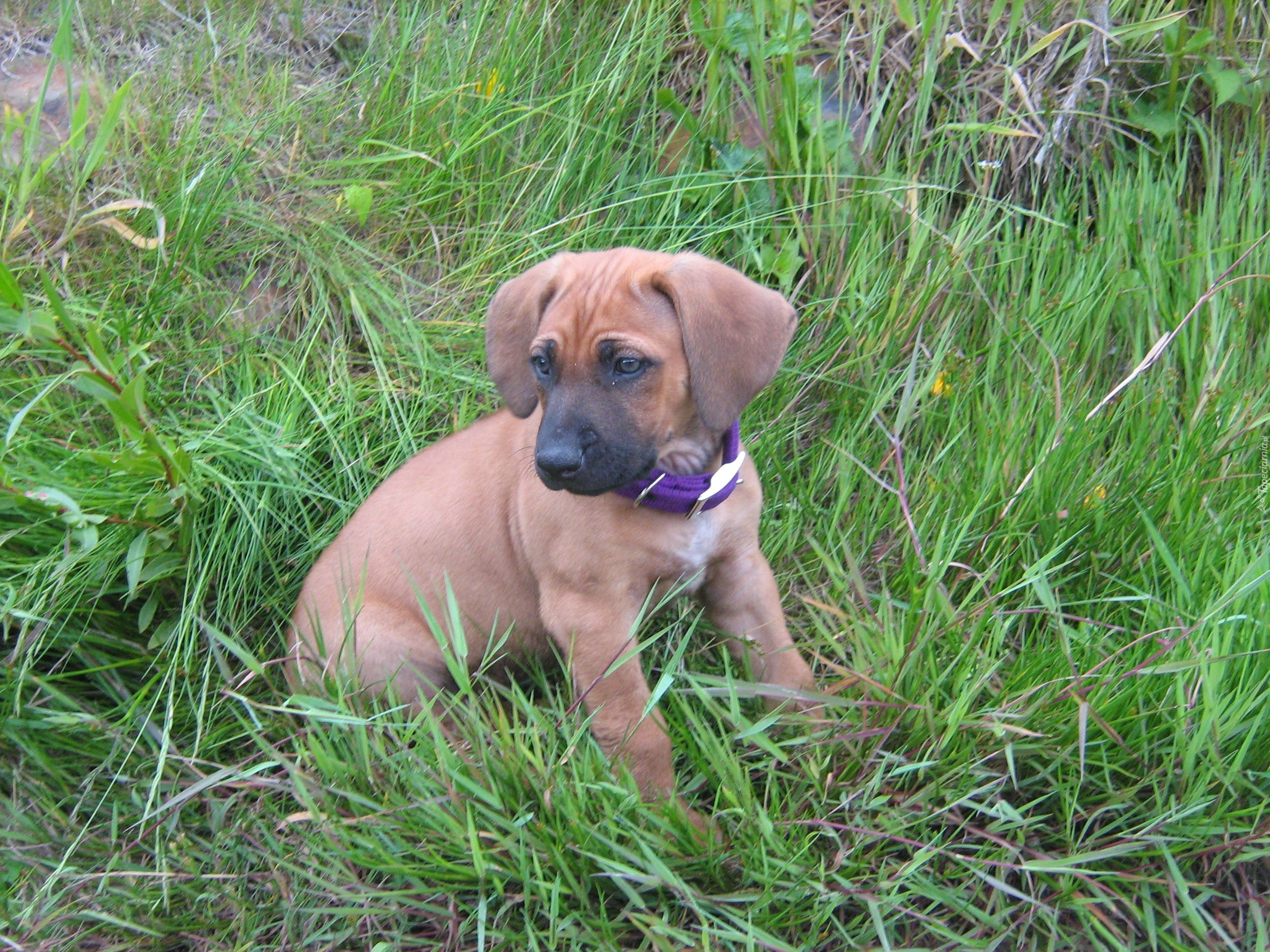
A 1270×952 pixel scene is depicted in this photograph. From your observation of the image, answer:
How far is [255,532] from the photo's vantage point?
11.8 feet

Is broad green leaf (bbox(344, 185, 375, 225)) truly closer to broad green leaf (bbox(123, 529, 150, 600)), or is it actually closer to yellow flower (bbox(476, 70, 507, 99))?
yellow flower (bbox(476, 70, 507, 99))

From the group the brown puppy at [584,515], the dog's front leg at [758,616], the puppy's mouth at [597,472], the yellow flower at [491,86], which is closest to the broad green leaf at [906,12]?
the yellow flower at [491,86]

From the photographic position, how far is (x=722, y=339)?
9.13 feet

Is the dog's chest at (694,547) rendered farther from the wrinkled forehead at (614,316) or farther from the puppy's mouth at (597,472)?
the wrinkled forehead at (614,316)

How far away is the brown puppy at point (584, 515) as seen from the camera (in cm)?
278

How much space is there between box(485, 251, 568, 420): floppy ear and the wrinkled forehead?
0.11m

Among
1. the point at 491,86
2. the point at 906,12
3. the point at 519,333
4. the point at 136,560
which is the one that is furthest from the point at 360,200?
the point at 906,12

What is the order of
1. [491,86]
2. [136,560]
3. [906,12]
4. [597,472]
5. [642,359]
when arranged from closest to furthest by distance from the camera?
[597,472], [642,359], [136,560], [906,12], [491,86]

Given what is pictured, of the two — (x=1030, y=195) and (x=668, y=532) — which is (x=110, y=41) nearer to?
(x=668, y=532)

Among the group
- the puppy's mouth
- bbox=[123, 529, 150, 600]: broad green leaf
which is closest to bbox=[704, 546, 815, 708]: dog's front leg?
the puppy's mouth

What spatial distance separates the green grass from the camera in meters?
2.68

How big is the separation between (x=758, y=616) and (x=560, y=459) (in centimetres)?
103

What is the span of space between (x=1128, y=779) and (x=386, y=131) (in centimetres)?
385

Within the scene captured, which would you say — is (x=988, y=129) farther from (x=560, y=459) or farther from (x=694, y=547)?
(x=560, y=459)
